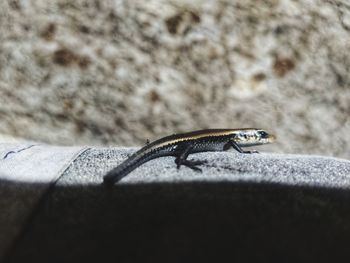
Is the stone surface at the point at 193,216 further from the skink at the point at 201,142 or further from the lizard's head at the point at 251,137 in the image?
the lizard's head at the point at 251,137

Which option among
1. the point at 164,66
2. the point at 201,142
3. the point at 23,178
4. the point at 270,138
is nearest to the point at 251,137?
the point at 270,138

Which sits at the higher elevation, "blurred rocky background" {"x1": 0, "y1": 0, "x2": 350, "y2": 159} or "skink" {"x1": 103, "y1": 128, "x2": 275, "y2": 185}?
"blurred rocky background" {"x1": 0, "y1": 0, "x2": 350, "y2": 159}

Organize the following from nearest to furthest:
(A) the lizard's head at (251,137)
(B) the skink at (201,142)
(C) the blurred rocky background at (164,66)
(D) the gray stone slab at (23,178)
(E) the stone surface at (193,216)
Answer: (E) the stone surface at (193,216) → (D) the gray stone slab at (23,178) → (B) the skink at (201,142) → (C) the blurred rocky background at (164,66) → (A) the lizard's head at (251,137)

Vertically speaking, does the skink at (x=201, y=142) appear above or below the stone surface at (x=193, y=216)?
below

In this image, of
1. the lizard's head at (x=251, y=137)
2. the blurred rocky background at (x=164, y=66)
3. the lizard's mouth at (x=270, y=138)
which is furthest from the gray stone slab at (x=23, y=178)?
the lizard's mouth at (x=270, y=138)

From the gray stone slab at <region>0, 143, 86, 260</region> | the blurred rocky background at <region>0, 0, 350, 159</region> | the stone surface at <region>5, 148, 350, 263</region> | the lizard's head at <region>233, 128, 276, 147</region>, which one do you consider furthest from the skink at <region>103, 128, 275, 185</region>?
the gray stone slab at <region>0, 143, 86, 260</region>

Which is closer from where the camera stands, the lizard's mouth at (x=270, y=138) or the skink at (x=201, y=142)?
the skink at (x=201, y=142)

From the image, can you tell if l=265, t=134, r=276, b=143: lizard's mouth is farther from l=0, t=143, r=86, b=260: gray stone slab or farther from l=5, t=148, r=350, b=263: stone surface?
l=0, t=143, r=86, b=260: gray stone slab

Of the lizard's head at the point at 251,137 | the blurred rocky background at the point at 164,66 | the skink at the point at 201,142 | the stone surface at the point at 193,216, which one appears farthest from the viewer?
the lizard's head at the point at 251,137
